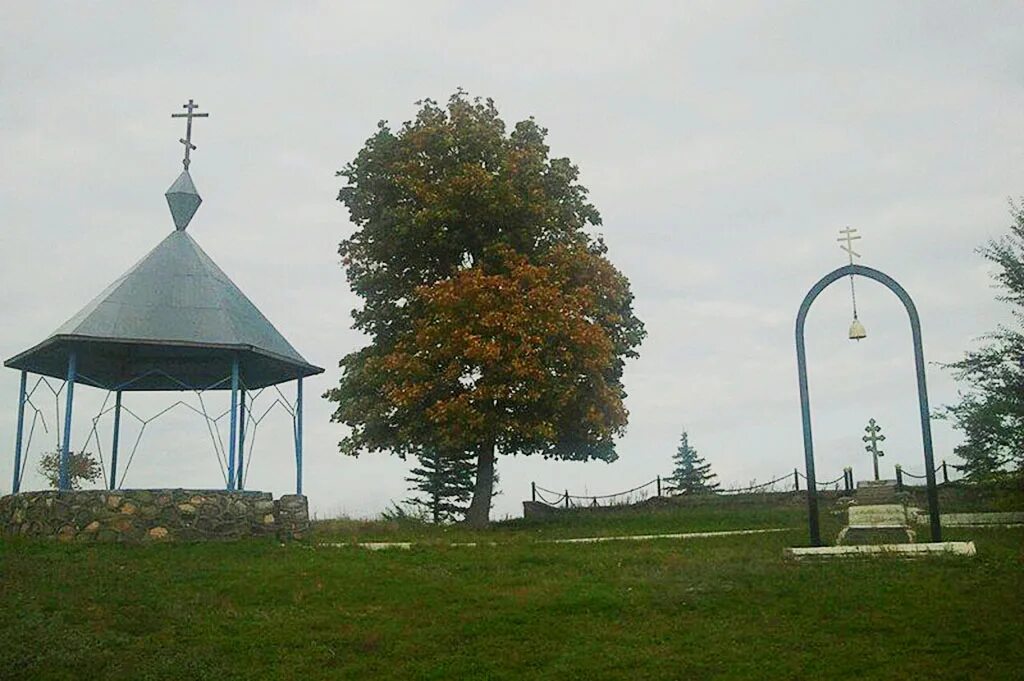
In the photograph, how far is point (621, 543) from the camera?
61.6 feet

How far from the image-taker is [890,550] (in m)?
15.7

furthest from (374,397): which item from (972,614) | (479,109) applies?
(972,614)

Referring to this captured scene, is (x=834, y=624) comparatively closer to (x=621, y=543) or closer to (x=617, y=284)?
(x=621, y=543)

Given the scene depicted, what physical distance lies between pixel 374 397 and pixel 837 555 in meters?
13.3

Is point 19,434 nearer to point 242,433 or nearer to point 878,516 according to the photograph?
point 242,433

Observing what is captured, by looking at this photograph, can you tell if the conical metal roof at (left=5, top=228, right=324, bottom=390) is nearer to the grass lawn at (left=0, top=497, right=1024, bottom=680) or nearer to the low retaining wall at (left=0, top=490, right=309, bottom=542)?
the low retaining wall at (left=0, top=490, right=309, bottom=542)

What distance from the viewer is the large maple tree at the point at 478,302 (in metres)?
24.5

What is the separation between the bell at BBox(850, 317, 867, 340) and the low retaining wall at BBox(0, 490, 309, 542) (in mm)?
10230

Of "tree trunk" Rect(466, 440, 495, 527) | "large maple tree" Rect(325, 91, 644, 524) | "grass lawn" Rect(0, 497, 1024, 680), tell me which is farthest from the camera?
"tree trunk" Rect(466, 440, 495, 527)

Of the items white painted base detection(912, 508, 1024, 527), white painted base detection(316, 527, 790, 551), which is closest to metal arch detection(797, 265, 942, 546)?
white painted base detection(316, 527, 790, 551)

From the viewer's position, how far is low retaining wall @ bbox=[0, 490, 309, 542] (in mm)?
18562

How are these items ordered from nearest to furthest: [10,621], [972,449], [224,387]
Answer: [10,621] < [224,387] < [972,449]

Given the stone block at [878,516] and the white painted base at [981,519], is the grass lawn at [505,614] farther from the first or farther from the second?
the white painted base at [981,519]

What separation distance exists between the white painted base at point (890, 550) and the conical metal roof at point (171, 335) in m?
10.4
